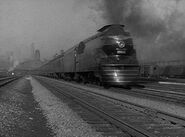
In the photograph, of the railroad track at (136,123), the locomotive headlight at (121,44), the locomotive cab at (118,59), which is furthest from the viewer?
the locomotive headlight at (121,44)

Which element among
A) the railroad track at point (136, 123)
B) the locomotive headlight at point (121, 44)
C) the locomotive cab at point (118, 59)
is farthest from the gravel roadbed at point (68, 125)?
the locomotive headlight at point (121, 44)

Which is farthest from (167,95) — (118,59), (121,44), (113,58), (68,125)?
(68,125)

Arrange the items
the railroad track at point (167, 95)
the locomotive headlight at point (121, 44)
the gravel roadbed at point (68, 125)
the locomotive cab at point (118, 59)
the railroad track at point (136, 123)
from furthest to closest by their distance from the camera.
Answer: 1. the locomotive headlight at point (121, 44)
2. the locomotive cab at point (118, 59)
3. the railroad track at point (167, 95)
4. the gravel roadbed at point (68, 125)
5. the railroad track at point (136, 123)

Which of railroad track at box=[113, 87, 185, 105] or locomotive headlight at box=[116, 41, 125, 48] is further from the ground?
locomotive headlight at box=[116, 41, 125, 48]

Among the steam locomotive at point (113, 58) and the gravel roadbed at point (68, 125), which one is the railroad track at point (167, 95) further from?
the gravel roadbed at point (68, 125)

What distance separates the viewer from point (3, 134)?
6.13 metres

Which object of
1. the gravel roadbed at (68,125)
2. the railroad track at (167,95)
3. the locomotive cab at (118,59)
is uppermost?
the locomotive cab at (118,59)

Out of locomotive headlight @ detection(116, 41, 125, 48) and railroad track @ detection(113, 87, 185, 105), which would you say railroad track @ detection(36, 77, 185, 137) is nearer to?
railroad track @ detection(113, 87, 185, 105)

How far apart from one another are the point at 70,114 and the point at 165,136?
3836mm

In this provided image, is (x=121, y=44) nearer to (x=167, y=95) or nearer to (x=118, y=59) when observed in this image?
(x=118, y=59)

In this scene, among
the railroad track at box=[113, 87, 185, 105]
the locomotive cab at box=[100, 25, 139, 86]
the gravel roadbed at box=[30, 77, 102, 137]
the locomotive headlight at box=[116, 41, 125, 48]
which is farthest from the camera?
the locomotive headlight at box=[116, 41, 125, 48]

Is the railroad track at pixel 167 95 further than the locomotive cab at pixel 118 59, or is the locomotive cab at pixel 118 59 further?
the locomotive cab at pixel 118 59

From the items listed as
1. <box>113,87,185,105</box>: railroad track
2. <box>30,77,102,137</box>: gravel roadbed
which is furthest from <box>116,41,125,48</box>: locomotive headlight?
<box>30,77,102,137</box>: gravel roadbed

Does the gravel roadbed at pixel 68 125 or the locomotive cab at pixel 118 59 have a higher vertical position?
the locomotive cab at pixel 118 59
